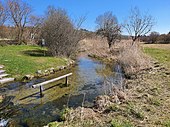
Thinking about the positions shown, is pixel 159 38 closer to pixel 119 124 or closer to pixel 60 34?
pixel 60 34

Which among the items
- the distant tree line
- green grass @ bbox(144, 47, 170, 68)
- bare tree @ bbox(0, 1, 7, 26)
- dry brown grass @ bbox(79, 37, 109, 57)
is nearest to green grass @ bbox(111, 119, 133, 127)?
green grass @ bbox(144, 47, 170, 68)

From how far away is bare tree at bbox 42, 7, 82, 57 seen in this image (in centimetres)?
2045

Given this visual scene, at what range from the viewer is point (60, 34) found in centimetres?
2056

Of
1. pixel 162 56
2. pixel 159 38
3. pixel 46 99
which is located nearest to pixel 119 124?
pixel 46 99

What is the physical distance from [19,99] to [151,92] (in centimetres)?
603

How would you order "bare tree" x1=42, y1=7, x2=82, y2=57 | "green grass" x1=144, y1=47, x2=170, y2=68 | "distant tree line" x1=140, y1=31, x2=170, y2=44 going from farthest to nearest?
1. "distant tree line" x1=140, y1=31, x2=170, y2=44
2. "bare tree" x1=42, y1=7, x2=82, y2=57
3. "green grass" x1=144, y1=47, x2=170, y2=68

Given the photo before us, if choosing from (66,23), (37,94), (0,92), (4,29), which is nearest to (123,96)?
(37,94)

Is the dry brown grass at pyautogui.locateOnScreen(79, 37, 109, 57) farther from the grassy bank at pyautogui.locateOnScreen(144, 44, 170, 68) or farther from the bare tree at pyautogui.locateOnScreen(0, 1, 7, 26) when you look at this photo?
the bare tree at pyautogui.locateOnScreen(0, 1, 7, 26)

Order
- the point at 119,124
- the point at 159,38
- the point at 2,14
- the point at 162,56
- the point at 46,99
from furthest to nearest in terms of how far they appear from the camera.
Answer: the point at 159,38 → the point at 2,14 → the point at 162,56 → the point at 46,99 → the point at 119,124

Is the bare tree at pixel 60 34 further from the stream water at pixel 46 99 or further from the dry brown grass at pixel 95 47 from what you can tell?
the stream water at pixel 46 99

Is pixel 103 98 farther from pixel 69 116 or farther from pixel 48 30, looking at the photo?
pixel 48 30

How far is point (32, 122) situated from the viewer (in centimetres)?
637

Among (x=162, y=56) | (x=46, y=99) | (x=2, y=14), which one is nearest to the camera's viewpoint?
(x=46, y=99)

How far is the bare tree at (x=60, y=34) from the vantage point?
20.5m
